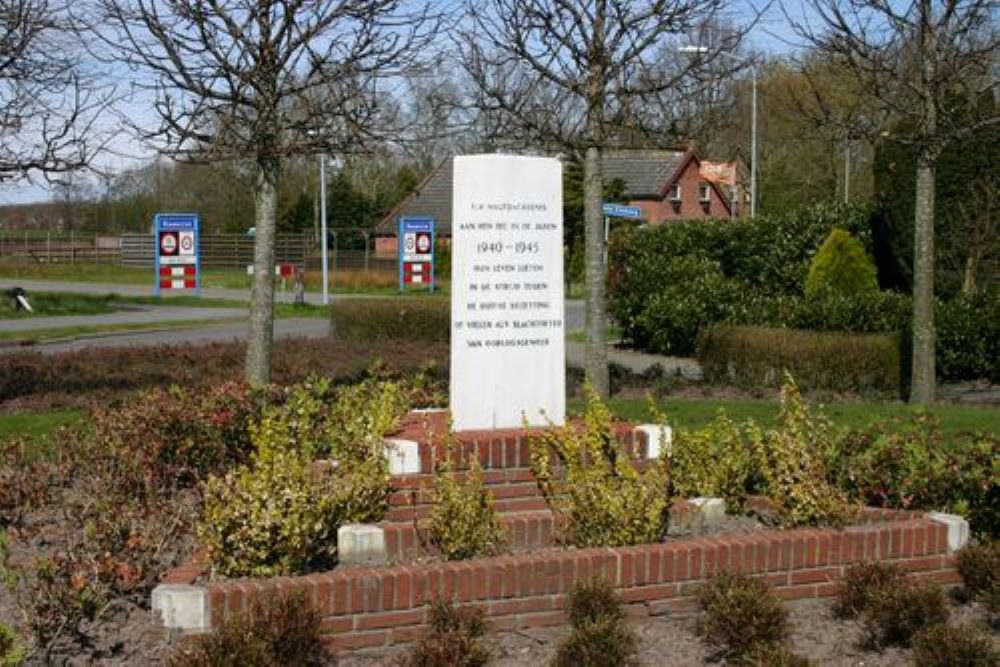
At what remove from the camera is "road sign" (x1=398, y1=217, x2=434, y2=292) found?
1629 inches

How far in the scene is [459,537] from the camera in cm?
599

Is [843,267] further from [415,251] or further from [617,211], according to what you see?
[415,251]

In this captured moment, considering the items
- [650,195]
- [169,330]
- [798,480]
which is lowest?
[169,330]

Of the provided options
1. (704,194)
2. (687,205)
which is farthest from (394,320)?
(704,194)

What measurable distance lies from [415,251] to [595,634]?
37.3m

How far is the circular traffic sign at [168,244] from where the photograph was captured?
35094 millimetres

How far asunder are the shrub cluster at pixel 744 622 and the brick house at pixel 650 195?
43.6m

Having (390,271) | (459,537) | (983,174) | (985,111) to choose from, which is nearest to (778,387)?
(985,111)

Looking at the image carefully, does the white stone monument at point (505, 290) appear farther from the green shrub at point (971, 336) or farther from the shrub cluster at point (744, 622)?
the green shrub at point (971, 336)

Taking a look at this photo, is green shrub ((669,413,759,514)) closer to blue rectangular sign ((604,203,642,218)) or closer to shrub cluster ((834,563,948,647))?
shrub cluster ((834,563,948,647))

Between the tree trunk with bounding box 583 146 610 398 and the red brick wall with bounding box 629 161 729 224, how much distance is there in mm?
43215

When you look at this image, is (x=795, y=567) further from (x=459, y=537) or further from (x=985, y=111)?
(x=985, y=111)

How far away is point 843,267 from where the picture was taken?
68.7ft

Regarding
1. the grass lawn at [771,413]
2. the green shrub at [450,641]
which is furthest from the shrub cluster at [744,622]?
the grass lawn at [771,413]
